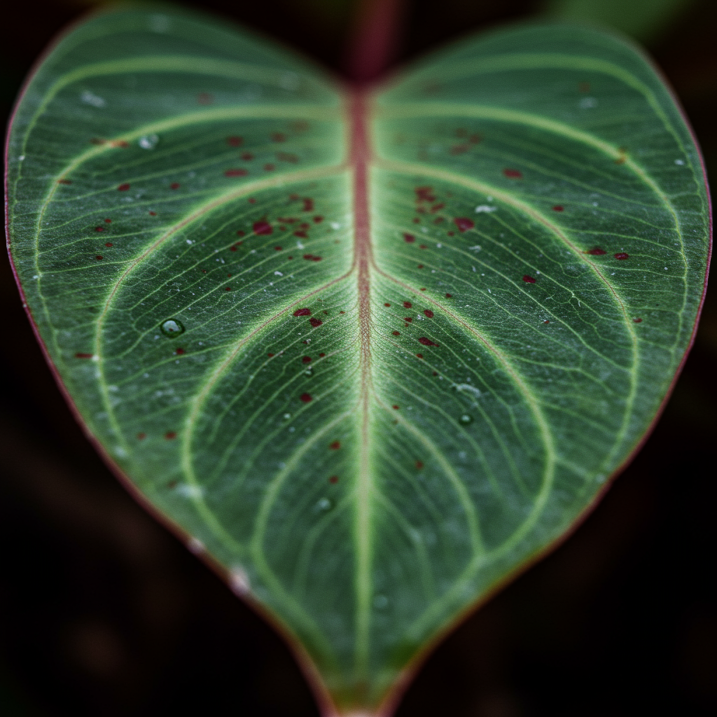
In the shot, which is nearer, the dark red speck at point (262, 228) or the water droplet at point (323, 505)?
the water droplet at point (323, 505)

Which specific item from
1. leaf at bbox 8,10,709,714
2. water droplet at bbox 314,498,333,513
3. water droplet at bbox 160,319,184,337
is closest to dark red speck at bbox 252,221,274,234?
leaf at bbox 8,10,709,714

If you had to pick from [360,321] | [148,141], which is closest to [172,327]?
[360,321]

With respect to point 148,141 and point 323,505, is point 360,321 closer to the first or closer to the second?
point 323,505

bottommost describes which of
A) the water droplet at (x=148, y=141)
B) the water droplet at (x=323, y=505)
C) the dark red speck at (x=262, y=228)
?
the water droplet at (x=323, y=505)

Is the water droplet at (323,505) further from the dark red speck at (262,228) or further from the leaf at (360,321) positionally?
the dark red speck at (262,228)

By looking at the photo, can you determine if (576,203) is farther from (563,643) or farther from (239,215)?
(563,643)

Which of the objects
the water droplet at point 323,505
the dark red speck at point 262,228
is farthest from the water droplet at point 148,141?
the water droplet at point 323,505
